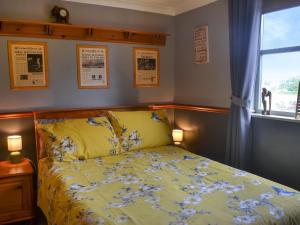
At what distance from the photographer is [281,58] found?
2.42 m

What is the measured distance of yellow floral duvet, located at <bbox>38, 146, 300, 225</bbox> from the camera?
1.43 meters

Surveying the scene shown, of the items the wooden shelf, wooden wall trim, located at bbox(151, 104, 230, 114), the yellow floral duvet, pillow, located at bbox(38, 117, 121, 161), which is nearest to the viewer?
the yellow floral duvet

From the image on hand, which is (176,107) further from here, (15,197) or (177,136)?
(15,197)

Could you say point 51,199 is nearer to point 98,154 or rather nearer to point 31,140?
point 98,154

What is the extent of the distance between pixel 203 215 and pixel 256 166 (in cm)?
138

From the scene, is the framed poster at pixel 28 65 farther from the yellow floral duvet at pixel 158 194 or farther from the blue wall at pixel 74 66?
the yellow floral duvet at pixel 158 194

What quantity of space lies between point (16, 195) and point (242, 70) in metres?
2.26

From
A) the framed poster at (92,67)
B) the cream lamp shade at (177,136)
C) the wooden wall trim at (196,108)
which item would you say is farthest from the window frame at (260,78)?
the framed poster at (92,67)

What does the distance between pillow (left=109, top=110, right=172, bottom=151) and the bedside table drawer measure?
0.91 meters

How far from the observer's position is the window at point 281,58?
2.31m

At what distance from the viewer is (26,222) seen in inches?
96.3

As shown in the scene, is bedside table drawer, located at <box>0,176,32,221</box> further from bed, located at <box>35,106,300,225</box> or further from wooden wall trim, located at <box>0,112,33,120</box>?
wooden wall trim, located at <box>0,112,33,120</box>

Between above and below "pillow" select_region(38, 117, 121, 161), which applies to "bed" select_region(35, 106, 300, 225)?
below

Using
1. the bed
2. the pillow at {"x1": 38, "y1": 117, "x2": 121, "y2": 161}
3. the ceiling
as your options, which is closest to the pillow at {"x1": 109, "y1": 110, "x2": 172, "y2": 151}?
the pillow at {"x1": 38, "y1": 117, "x2": 121, "y2": 161}
